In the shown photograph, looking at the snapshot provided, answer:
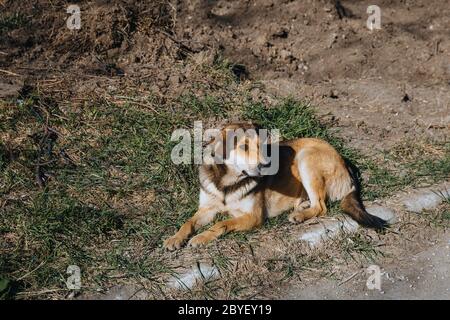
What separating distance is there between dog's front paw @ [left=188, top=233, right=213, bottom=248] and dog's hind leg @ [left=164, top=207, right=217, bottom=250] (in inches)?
3.3

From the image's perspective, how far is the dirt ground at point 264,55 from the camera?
798 cm

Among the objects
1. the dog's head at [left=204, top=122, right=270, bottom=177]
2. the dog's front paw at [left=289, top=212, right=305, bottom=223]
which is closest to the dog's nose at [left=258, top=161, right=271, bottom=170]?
the dog's head at [left=204, top=122, right=270, bottom=177]

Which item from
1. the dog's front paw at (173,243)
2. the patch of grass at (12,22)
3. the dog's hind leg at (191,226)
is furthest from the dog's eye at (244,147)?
the patch of grass at (12,22)

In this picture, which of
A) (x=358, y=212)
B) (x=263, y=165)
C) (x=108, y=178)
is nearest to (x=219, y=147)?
(x=263, y=165)

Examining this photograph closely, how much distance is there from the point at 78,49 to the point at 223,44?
177 cm

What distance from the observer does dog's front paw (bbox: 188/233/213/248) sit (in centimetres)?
619

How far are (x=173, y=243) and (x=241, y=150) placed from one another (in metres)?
1.02

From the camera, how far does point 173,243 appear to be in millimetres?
6164

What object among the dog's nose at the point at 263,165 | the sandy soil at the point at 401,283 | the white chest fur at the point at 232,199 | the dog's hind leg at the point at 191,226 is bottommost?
the sandy soil at the point at 401,283

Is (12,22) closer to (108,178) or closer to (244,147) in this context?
(108,178)

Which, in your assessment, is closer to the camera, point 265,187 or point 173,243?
point 173,243

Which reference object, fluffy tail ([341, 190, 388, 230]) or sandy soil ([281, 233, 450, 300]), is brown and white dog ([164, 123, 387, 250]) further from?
sandy soil ([281, 233, 450, 300])

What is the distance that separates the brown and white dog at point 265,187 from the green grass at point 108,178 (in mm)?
202

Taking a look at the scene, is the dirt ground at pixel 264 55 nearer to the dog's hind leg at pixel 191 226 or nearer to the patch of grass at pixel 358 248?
the patch of grass at pixel 358 248
